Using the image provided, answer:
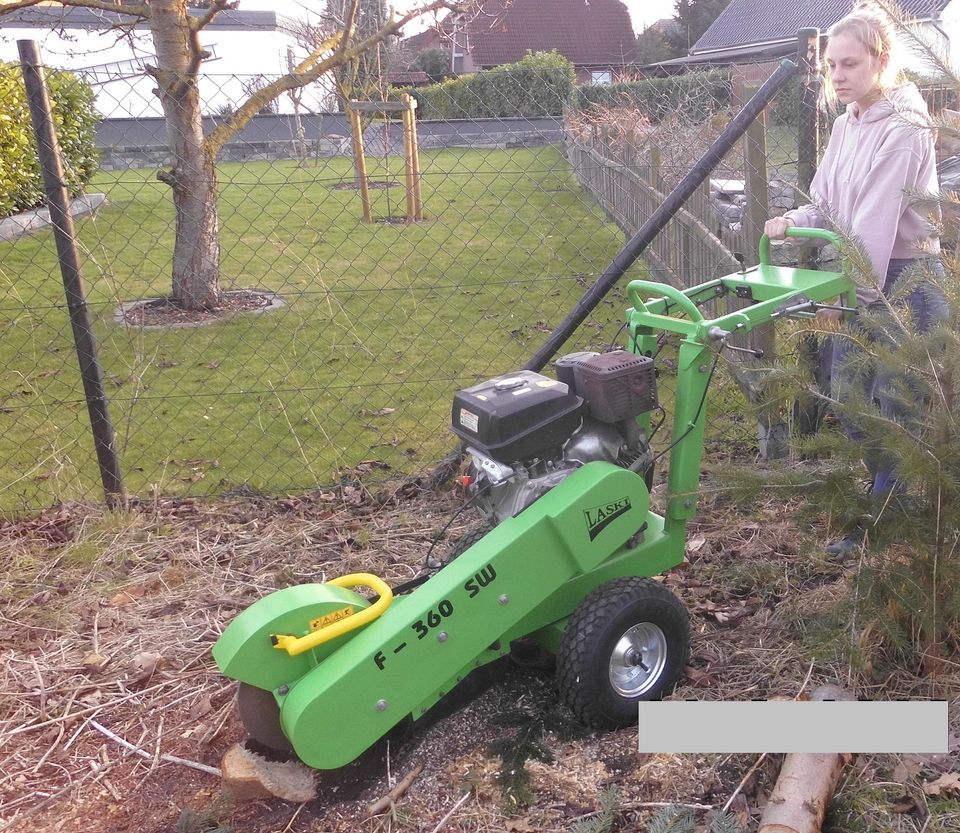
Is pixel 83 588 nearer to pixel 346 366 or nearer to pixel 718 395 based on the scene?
pixel 346 366

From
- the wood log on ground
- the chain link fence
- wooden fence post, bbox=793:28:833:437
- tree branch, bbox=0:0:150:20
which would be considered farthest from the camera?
tree branch, bbox=0:0:150:20

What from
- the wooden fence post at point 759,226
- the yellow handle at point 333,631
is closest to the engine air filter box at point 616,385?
the yellow handle at point 333,631

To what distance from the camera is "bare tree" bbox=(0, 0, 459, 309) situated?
671 centimetres

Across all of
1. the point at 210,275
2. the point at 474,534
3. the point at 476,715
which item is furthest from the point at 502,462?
the point at 210,275

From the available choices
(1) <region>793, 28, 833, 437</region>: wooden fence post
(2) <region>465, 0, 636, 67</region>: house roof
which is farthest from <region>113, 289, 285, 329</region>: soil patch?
(2) <region>465, 0, 636, 67</region>: house roof

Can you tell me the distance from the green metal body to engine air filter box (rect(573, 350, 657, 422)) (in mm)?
132

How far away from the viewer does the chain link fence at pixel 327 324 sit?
482 cm

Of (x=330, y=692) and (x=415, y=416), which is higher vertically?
(x=330, y=692)

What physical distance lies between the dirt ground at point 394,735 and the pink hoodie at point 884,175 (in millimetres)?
953

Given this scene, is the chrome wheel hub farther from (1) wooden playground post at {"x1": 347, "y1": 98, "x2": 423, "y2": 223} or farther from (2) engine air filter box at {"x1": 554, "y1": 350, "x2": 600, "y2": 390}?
(1) wooden playground post at {"x1": 347, "y1": 98, "x2": 423, "y2": 223}

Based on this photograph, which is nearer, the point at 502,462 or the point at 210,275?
→ the point at 502,462

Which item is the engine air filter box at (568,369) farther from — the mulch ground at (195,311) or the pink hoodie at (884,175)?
the mulch ground at (195,311)

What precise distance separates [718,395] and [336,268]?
4.44m

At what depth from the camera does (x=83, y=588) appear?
366cm
